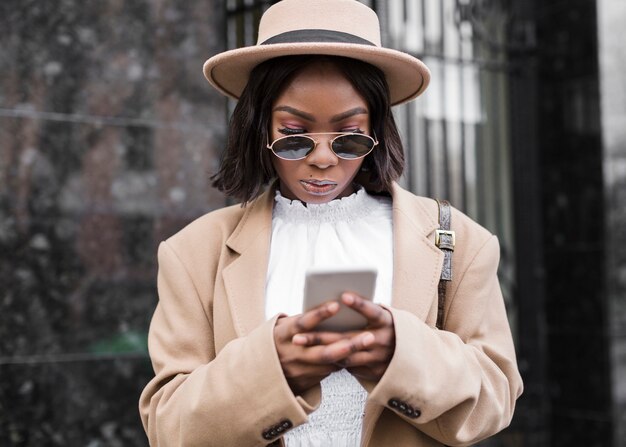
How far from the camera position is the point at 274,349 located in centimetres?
212

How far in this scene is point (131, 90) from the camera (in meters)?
4.87

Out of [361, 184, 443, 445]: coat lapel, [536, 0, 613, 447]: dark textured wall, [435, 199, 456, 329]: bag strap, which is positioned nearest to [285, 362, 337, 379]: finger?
[361, 184, 443, 445]: coat lapel

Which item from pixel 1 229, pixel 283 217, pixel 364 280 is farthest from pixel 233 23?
pixel 364 280

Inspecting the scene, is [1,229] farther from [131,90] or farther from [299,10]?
[299,10]

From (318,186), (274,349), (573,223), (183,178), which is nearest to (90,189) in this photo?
(183,178)

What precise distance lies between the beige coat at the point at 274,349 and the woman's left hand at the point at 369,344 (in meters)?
0.03

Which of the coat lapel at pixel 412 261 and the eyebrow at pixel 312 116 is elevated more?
the eyebrow at pixel 312 116

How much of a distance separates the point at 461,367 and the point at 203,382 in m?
0.64

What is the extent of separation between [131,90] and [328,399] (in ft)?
9.30

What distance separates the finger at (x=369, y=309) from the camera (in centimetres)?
196

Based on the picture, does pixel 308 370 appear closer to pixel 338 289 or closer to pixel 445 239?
pixel 338 289

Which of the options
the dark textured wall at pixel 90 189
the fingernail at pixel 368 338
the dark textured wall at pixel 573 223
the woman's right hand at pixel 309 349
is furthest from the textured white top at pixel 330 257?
the dark textured wall at pixel 573 223

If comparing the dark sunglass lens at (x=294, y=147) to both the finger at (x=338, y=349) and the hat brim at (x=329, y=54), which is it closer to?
the hat brim at (x=329, y=54)

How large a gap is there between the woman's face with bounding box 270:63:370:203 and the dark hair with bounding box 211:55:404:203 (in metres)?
0.03
